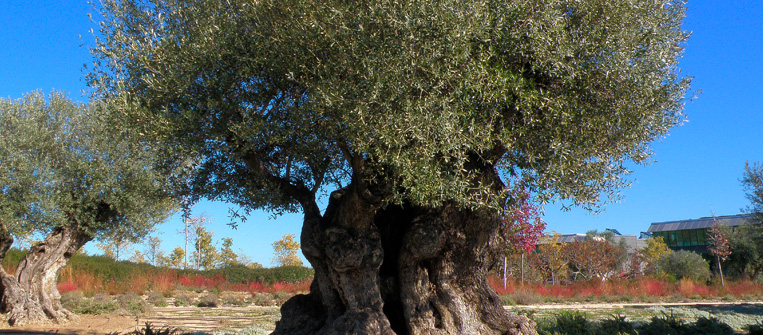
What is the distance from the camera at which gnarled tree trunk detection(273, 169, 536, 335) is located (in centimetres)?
868

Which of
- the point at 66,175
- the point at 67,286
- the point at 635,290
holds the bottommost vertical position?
the point at 635,290

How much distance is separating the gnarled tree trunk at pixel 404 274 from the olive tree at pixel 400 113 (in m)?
0.03

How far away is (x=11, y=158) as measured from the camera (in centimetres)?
1320

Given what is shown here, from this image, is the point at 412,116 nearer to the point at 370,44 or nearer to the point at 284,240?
the point at 370,44

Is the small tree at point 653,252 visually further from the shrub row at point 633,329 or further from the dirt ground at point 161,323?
the shrub row at point 633,329

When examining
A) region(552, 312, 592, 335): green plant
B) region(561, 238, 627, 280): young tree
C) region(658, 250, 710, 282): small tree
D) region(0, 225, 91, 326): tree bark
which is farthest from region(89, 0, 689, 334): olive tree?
region(658, 250, 710, 282): small tree

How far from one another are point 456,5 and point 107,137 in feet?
37.1

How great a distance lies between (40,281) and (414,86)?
524 inches

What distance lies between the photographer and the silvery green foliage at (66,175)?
527 inches

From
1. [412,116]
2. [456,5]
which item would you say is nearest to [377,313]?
[412,116]

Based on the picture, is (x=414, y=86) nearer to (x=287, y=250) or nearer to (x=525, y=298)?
(x=525, y=298)

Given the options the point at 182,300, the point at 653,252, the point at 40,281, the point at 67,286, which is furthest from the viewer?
the point at 653,252

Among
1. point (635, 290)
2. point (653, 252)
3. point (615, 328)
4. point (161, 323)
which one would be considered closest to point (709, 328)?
point (615, 328)

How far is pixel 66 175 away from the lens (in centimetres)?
1399
